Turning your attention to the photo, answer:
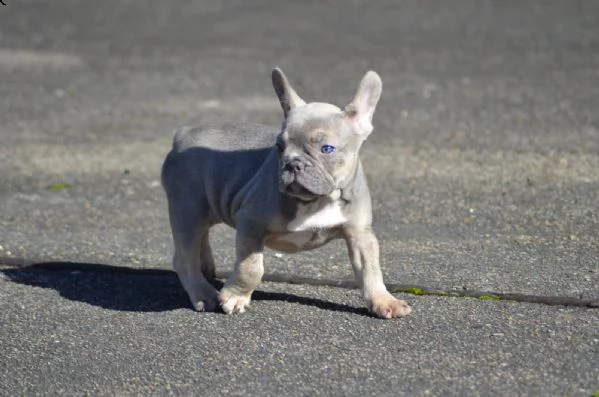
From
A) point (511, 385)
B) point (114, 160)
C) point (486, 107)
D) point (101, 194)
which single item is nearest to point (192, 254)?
point (511, 385)

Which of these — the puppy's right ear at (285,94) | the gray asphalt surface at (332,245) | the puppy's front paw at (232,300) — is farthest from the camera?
the puppy's front paw at (232,300)

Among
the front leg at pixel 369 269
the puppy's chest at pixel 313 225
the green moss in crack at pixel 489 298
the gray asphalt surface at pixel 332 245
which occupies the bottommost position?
the gray asphalt surface at pixel 332 245

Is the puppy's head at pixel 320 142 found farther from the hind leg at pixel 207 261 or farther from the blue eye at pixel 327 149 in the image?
the hind leg at pixel 207 261

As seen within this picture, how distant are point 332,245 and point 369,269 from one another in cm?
158

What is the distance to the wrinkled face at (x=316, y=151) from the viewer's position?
5410 mm

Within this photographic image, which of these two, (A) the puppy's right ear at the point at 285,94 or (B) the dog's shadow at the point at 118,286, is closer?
(A) the puppy's right ear at the point at 285,94

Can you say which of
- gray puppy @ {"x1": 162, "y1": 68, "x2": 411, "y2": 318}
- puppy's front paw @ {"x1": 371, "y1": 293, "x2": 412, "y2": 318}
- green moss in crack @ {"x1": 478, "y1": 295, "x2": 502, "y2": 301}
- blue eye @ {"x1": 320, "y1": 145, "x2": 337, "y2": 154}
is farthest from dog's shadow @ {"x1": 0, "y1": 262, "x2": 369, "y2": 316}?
blue eye @ {"x1": 320, "y1": 145, "x2": 337, "y2": 154}

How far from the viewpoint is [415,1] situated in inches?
757

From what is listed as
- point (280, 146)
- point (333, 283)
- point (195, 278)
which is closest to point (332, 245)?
point (333, 283)

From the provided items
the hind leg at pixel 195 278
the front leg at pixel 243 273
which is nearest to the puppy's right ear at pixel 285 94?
the front leg at pixel 243 273

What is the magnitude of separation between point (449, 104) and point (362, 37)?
15.5 ft

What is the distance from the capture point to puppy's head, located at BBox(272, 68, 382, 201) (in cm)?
542

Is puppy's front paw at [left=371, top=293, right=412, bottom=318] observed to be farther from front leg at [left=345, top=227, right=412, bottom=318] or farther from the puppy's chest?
the puppy's chest

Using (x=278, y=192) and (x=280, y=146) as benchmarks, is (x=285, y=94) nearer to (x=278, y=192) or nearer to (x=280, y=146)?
(x=280, y=146)
